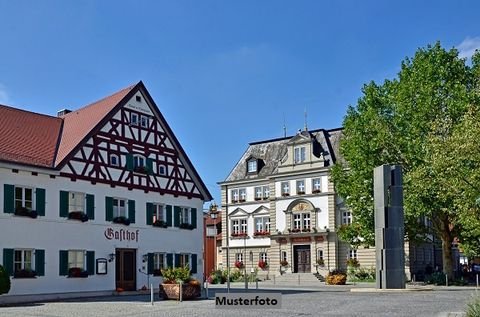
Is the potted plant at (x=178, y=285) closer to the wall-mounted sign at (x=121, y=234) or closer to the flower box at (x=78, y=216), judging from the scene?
the flower box at (x=78, y=216)

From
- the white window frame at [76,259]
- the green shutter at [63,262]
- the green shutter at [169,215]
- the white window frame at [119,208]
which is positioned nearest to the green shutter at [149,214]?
the green shutter at [169,215]

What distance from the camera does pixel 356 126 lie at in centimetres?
4225

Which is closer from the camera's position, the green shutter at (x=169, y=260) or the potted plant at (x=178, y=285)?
the potted plant at (x=178, y=285)

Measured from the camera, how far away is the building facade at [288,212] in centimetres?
5581

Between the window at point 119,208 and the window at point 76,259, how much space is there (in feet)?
9.76

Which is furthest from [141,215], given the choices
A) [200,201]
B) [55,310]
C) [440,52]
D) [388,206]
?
[440,52]

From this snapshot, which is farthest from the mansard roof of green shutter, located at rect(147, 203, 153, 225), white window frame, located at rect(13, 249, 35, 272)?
white window frame, located at rect(13, 249, 35, 272)

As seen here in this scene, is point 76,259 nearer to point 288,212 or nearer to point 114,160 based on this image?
point 114,160

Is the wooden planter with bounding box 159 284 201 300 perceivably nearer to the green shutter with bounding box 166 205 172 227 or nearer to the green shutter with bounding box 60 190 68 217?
the green shutter with bounding box 60 190 68 217

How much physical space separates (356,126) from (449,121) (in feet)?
25.7

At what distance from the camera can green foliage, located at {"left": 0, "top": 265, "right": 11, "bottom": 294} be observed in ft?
82.0

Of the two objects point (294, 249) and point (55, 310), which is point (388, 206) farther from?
point (294, 249)

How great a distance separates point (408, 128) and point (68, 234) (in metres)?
21.7

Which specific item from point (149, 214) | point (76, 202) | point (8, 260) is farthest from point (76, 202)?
point (149, 214)
